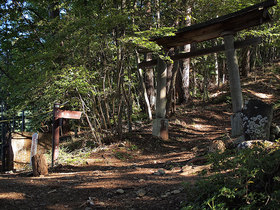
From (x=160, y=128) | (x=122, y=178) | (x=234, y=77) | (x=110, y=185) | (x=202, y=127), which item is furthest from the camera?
(x=202, y=127)

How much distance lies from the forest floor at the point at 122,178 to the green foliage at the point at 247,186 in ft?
1.29

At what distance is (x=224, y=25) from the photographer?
7621 millimetres

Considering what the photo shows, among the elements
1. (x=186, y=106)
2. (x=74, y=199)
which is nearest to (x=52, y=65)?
(x=74, y=199)

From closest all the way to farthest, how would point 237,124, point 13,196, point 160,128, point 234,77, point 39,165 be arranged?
1. point 13,196
2. point 39,165
3. point 237,124
4. point 234,77
5. point 160,128

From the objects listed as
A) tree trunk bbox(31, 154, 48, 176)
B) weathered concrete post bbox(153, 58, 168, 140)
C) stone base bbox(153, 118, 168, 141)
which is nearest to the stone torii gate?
weathered concrete post bbox(153, 58, 168, 140)

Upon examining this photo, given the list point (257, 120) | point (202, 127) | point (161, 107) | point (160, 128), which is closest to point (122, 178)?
point (257, 120)

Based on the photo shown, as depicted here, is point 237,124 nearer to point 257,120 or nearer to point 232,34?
point 257,120

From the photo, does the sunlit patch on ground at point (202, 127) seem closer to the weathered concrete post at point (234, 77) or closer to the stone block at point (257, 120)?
the weathered concrete post at point (234, 77)

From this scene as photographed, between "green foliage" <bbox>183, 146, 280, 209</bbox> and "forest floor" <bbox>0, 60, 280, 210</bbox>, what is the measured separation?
39 cm

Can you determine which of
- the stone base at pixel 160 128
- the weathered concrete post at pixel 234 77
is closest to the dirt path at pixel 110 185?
the stone base at pixel 160 128

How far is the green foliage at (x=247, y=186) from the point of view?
2463mm

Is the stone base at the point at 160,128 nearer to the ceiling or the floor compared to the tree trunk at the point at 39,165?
nearer to the ceiling

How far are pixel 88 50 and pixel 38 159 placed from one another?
3729 millimetres

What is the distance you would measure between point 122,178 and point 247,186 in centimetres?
286
